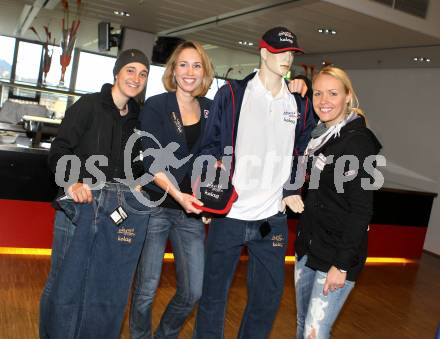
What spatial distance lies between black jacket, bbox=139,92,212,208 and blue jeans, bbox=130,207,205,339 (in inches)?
3.9

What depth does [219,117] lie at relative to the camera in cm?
216

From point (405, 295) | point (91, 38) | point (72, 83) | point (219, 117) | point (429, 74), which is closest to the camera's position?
point (219, 117)

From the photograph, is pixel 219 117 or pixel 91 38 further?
pixel 91 38

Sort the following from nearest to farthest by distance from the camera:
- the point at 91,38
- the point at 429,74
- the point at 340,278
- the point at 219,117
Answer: the point at 340,278
the point at 219,117
the point at 429,74
the point at 91,38

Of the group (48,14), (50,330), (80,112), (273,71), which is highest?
(48,14)

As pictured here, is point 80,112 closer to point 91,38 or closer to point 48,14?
point 48,14

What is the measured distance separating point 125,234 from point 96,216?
15cm

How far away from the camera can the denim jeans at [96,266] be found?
2.16m

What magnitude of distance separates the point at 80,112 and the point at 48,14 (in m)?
7.30

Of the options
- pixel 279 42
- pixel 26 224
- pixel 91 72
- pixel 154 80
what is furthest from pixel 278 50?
pixel 91 72

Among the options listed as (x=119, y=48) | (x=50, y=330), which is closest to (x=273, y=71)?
(x=50, y=330)

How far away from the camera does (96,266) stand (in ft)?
7.22

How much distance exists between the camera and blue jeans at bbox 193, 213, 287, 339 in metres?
2.25

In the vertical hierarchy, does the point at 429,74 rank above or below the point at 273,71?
above
